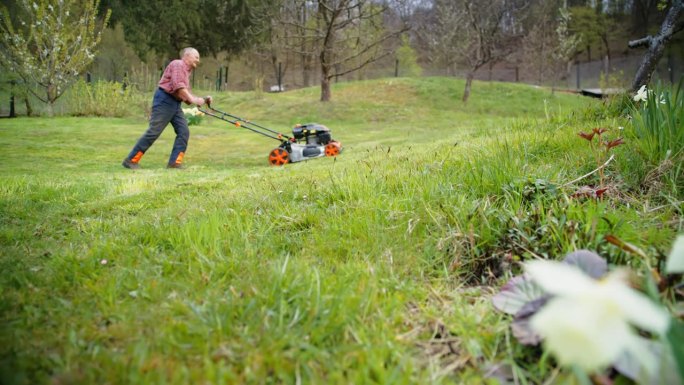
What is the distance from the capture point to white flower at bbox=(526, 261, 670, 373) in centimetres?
52

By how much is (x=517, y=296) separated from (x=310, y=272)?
0.62 m

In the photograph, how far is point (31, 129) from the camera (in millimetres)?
10695

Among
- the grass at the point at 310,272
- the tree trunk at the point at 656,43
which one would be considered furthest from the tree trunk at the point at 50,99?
the tree trunk at the point at 656,43

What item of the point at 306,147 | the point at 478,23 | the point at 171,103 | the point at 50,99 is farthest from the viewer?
the point at 478,23

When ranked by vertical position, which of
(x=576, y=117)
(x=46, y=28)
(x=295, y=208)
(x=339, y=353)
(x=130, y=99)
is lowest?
(x=339, y=353)

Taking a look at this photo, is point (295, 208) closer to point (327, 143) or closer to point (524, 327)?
point (524, 327)

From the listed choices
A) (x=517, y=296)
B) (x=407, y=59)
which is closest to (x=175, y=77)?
(x=517, y=296)

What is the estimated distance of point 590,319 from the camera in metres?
0.53

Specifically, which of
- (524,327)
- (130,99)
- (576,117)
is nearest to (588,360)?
(524,327)

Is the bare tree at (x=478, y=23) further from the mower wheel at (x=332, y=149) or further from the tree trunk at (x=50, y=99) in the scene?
the tree trunk at (x=50, y=99)

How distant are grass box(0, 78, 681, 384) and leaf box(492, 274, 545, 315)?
0.05 metres

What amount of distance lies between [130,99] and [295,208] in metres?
17.2

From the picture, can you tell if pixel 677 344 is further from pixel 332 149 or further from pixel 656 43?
pixel 332 149

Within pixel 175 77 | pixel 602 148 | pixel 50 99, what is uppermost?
pixel 50 99
